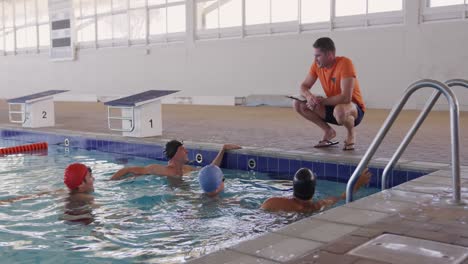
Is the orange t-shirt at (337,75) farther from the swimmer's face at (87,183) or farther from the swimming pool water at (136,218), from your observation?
the swimmer's face at (87,183)

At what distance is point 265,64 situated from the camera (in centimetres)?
1582

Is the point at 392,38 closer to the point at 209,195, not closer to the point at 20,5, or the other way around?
the point at 209,195

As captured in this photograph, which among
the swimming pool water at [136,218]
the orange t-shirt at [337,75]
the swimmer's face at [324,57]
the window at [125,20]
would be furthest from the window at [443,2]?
the swimming pool water at [136,218]

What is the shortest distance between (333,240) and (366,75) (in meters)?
12.2

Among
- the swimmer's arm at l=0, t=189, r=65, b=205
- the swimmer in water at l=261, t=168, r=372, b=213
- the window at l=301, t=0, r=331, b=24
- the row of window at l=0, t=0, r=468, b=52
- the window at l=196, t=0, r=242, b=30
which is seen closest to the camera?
the swimmer in water at l=261, t=168, r=372, b=213

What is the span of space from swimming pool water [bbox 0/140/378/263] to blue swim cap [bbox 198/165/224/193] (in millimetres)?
129

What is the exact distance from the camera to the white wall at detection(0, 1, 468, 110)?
12.6 m

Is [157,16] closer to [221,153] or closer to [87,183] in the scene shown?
[221,153]

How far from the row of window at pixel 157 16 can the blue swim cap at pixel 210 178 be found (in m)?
10.0

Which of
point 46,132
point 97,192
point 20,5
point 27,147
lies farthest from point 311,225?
point 20,5

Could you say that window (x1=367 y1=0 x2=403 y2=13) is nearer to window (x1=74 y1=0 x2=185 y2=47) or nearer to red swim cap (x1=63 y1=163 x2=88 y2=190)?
window (x1=74 y1=0 x2=185 y2=47)

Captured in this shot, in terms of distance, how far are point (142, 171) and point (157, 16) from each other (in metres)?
14.4

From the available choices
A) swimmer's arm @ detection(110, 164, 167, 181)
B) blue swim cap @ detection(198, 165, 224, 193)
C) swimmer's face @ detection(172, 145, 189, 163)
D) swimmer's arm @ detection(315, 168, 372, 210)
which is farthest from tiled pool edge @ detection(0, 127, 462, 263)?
swimmer's arm @ detection(110, 164, 167, 181)

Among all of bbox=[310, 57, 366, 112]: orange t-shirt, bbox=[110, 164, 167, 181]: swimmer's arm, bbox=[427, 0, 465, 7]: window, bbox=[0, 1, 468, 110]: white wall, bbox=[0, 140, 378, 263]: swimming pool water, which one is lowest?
bbox=[0, 140, 378, 263]: swimming pool water
